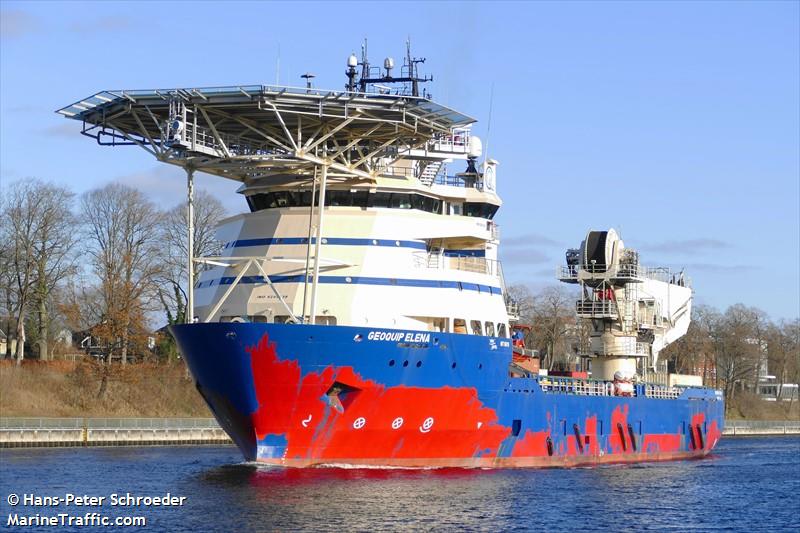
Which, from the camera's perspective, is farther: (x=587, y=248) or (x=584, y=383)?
(x=587, y=248)

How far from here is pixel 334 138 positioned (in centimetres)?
4547

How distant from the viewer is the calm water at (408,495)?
3478cm

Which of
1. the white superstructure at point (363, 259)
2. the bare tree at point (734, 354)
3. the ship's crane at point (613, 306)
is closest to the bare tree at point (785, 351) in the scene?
the bare tree at point (734, 354)

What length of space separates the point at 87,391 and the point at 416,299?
3259cm

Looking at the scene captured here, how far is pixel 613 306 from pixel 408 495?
91.3 ft

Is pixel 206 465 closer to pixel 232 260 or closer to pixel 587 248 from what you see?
pixel 232 260

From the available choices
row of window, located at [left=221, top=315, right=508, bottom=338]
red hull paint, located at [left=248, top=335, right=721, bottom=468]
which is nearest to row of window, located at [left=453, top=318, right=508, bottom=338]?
row of window, located at [left=221, top=315, right=508, bottom=338]

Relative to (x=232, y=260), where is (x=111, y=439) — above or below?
below

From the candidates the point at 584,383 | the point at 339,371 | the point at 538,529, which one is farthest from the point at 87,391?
the point at 538,529

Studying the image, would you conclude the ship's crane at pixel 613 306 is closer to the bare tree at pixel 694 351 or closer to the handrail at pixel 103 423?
the handrail at pixel 103 423

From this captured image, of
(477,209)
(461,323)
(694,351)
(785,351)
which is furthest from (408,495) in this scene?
(785,351)

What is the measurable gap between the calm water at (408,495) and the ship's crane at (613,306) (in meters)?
11.7

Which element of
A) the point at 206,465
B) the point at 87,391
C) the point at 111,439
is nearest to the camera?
the point at 206,465

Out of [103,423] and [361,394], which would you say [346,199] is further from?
[103,423]
